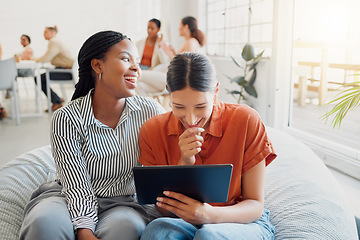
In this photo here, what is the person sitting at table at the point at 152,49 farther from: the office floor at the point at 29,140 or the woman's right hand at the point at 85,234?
the woman's right hand at the point at 85,234

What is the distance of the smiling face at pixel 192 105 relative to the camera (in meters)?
1.23

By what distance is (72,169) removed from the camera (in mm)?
1390

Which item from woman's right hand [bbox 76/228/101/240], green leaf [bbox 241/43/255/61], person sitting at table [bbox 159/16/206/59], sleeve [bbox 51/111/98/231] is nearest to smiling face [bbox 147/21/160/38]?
person sitting at table [bbox 159/16/206/59]

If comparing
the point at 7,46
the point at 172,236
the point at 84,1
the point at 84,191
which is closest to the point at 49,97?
the point at 7,46

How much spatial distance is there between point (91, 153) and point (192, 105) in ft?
1.57

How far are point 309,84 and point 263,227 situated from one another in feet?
17.2

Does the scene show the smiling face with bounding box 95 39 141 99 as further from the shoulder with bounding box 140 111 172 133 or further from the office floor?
the office floor

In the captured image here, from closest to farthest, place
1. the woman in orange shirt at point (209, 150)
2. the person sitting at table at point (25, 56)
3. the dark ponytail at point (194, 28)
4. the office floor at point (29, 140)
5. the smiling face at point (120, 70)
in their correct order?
the woman in orange shirt at point (209, 150) < the smiling face at point (120, 70) < the office floor at point (29, 140) < the dark ponytail at point (194, 28) < the person sitting at table at point (25, 56)

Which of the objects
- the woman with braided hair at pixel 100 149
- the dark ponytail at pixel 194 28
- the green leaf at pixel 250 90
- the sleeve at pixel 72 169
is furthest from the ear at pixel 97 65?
the dark ponytail at pixel 194 28

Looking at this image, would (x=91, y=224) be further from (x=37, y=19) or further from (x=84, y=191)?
(x=37, y=19)

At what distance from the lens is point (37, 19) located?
358 inches

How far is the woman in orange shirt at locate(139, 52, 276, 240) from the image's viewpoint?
116cm

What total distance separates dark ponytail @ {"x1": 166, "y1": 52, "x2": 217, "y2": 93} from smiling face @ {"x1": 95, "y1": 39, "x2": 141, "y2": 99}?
0.28m

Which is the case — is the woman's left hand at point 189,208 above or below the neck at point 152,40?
below
